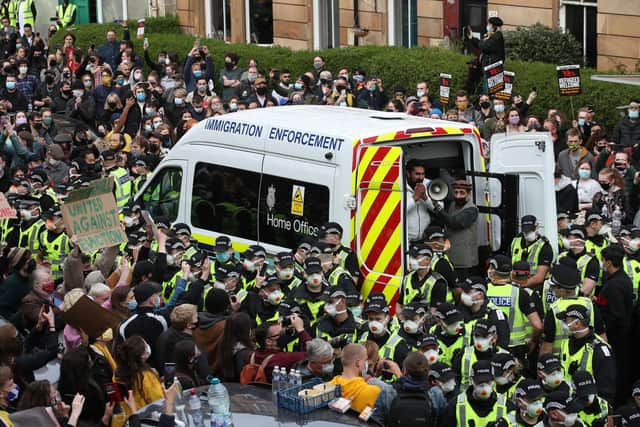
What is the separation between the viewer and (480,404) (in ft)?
29.1

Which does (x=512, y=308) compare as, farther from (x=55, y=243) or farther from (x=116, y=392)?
(x=55, y=243)

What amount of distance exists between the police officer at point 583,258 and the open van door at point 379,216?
5.13 feet

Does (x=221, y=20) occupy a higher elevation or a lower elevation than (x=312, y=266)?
higher

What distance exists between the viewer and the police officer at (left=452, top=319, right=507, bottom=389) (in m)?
9.82

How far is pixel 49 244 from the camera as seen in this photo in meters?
14.0

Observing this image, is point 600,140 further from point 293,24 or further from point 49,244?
point 293,24

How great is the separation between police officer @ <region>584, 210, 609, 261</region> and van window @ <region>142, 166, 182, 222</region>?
4.41 meters

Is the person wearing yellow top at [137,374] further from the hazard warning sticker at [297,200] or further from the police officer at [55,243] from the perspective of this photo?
the police officer at [55,243]

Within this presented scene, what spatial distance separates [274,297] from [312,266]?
0.43 meters

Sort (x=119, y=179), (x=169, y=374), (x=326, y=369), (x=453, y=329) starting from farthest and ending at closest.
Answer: (x=119, y=179) < (x=453, y=329) < (x=326, y=369) < (x=169, y=374)

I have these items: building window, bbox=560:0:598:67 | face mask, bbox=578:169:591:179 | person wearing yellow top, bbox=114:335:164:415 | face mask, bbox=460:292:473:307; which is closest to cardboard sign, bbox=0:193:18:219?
person wearing yellow top, bbox=114:335:164:415

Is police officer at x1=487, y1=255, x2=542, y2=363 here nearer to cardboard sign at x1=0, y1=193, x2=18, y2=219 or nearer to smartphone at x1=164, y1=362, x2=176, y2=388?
smartphone at x1=164, y1=362, x2=176, y2=388

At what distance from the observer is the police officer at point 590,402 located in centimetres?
913

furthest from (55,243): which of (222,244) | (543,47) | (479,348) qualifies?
(543,47)
